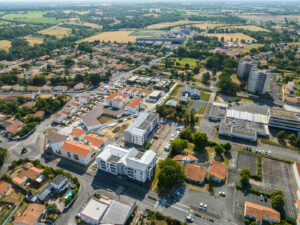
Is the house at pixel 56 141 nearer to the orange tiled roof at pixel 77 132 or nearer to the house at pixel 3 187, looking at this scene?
the orange tiled roof at pixel 77 132

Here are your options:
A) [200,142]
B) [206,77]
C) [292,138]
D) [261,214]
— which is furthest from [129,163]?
[206,77]

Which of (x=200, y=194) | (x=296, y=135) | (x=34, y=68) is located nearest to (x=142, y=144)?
(x=200, y=194)

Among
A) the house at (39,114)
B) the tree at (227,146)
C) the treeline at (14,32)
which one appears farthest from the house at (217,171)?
the treeline at (14,32)

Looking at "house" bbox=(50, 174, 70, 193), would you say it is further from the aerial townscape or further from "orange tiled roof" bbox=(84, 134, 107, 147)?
"orange tiled roof" bbox=(84, 134, 107, 147)

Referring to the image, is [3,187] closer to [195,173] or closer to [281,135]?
[195,173]

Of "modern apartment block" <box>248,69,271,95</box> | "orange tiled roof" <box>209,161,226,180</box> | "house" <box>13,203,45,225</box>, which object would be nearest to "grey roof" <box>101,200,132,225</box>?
"house" <box>13,203,45,225</box>
